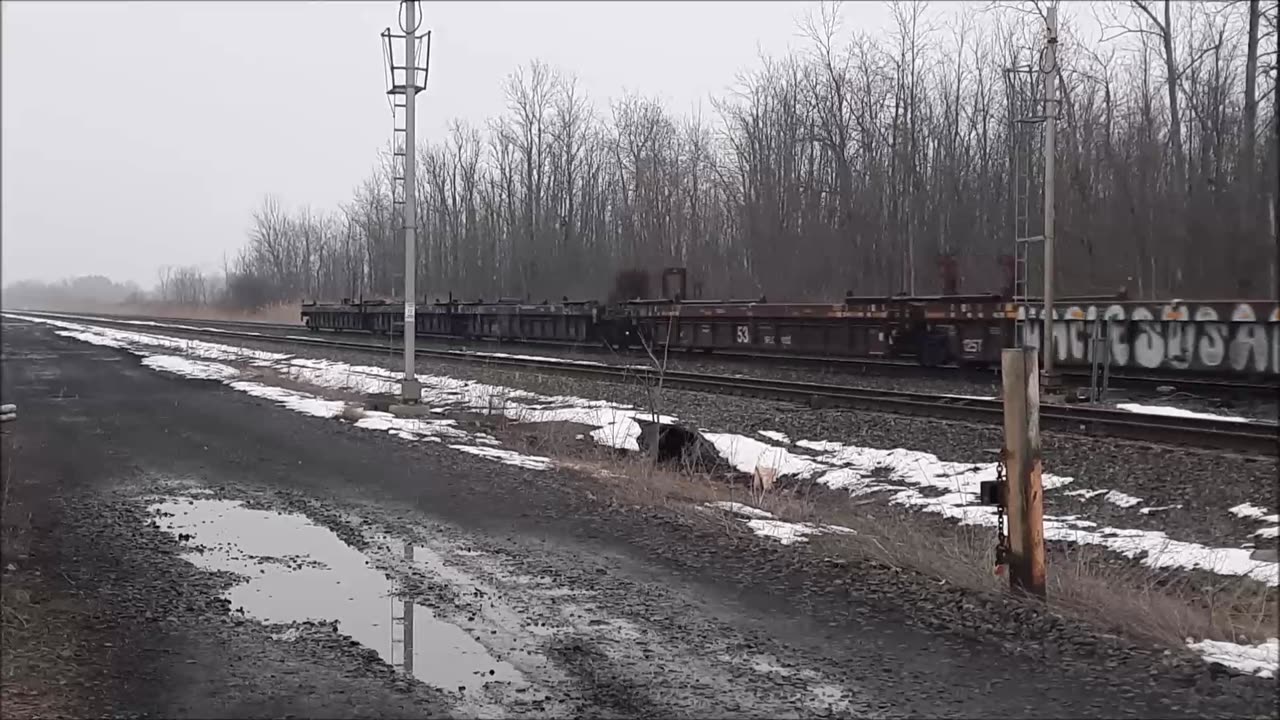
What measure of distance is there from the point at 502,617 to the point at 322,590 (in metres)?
1.27

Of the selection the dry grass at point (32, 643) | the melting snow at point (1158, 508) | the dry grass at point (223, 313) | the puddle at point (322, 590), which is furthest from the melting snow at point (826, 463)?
the dry grass at point (223, 313)

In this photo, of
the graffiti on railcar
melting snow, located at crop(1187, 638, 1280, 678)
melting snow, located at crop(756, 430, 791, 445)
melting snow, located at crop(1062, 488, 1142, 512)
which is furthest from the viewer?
the graffiti on railcar

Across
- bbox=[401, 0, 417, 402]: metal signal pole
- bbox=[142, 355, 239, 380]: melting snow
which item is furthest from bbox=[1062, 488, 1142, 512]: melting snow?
bbox=[142, 355, 239, 380]: melting snow

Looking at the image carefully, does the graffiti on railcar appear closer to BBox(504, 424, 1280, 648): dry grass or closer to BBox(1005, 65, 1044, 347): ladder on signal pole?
BBox(1005, 65, 1044, 347): ladder on signal pole

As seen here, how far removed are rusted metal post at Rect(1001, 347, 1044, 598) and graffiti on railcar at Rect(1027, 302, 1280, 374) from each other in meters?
8.52

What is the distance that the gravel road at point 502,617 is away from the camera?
437 centimetres

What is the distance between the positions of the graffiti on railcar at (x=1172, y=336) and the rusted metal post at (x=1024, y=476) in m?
8.52

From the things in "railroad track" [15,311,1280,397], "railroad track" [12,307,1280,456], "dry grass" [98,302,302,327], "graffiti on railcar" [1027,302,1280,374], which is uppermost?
"dry grass" [98,302,302,327]

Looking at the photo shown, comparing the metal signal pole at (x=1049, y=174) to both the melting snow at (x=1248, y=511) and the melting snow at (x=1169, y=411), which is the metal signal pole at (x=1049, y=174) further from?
the melting snow at (x=1248, y=511)

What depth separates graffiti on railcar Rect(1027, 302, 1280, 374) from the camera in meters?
14.7

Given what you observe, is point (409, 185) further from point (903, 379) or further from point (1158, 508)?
point (1158, 508)

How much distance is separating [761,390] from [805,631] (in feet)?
39.4

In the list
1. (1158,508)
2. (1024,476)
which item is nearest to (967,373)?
(1158,508)

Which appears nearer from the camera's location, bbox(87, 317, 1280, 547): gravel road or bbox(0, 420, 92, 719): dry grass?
bbox(0, 420, 92, 719): dry grass
